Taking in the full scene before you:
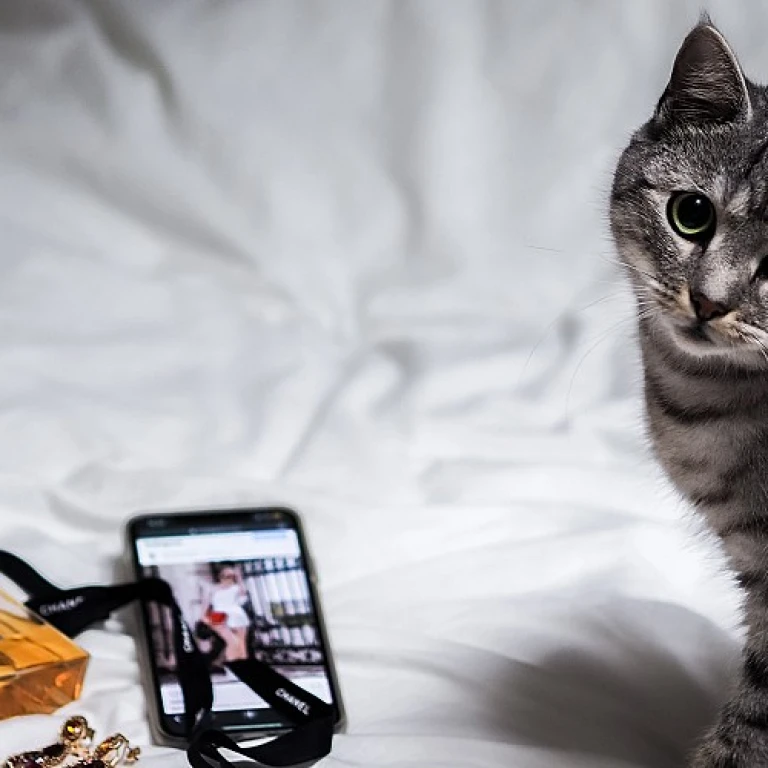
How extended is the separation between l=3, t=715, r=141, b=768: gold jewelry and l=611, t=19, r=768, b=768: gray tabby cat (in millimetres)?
390

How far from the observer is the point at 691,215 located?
3.05 feet

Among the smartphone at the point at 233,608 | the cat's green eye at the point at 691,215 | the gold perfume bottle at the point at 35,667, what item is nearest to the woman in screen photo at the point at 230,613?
the smartphone at the point at 233,608

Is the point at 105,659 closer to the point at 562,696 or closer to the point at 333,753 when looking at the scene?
the point at 333,753

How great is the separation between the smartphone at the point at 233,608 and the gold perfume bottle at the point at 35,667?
0.06 m

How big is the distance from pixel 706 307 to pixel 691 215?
2.7 inches

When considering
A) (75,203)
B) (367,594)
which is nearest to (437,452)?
(367,594)

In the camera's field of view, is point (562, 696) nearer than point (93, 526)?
Yes

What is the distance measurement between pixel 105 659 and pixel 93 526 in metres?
0.16

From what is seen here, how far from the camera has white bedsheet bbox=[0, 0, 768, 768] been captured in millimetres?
1237

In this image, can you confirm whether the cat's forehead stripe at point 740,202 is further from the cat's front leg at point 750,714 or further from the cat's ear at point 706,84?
the cat's front leg at point 750,714

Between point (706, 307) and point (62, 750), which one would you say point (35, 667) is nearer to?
point (62, 750)

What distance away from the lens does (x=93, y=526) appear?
4.02 ft

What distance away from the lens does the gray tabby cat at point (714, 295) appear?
0.90m

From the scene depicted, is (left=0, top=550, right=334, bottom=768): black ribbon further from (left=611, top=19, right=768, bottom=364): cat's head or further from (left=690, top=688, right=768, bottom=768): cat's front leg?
(left=611, top=19, right=768, bottom=364): cat's head
